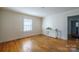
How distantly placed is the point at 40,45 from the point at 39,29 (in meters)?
0.38

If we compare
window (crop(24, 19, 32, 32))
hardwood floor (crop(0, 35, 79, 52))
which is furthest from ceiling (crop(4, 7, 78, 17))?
hardwood floor (crop(0, 35, 79, 52))

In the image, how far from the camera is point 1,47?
175 cm

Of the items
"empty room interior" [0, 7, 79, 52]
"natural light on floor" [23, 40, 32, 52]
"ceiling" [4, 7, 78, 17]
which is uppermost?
"ceiling" [4, 7, 78, 17]

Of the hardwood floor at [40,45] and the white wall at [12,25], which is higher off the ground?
the white wall at [12,25]

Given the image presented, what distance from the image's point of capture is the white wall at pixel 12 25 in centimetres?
178

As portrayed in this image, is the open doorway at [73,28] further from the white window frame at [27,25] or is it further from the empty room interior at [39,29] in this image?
the white window frame at [27,25]

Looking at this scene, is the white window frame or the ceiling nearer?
the ceiling

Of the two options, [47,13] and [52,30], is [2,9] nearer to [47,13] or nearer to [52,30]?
[47,13]

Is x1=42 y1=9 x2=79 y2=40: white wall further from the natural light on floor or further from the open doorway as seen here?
the natural light on floor

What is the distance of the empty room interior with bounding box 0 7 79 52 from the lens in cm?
178

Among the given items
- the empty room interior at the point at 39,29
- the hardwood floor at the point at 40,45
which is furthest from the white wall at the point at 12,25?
the hardwood floor at the point at 40,45

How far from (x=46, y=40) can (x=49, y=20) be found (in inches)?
18.8
